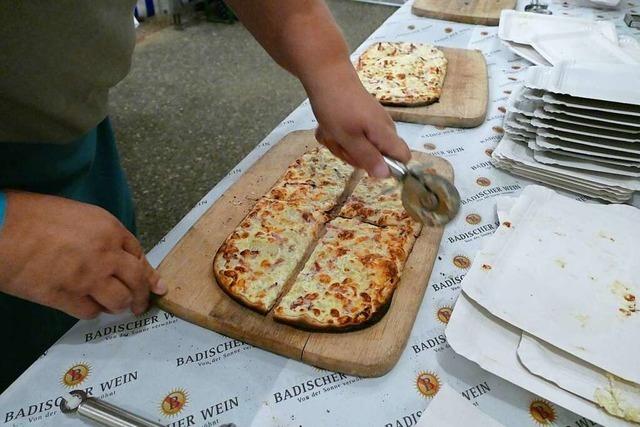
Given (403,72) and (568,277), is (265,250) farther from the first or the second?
(403,72)

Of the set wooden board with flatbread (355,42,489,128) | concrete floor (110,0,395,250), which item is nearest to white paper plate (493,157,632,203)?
wooden board with flatbread (355,42,489,128)

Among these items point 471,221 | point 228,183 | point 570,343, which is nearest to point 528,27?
point 471,221

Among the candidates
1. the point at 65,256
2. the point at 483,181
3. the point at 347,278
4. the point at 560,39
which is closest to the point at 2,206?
the point at 65,256

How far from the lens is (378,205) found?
1027mm

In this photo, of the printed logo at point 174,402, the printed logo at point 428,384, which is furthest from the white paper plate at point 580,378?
the printed logo at point 174,402

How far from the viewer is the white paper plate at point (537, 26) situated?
63.2 inches

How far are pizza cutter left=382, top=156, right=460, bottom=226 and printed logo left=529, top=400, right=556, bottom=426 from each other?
29 cm

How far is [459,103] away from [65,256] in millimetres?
1057

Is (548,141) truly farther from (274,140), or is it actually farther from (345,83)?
(274,140)

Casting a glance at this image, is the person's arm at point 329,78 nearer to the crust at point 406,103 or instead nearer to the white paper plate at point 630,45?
the crust at point 406,103

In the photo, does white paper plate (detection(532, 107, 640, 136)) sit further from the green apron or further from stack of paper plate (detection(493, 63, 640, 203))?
the green apron

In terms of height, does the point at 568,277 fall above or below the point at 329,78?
below

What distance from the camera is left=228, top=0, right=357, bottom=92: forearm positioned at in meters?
0.91

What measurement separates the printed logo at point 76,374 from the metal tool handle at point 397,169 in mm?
545
